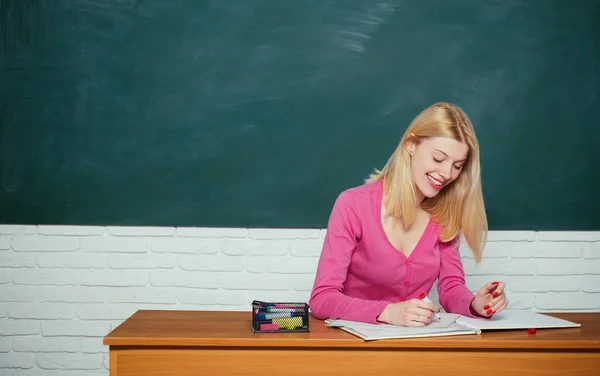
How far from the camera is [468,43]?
115 inches

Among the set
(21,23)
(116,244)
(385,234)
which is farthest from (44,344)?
(385,234)

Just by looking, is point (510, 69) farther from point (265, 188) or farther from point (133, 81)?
point (133, 81)

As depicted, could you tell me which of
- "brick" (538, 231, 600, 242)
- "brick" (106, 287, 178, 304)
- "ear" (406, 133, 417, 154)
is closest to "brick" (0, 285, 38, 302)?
"brick" (106, 287, 178, 304)

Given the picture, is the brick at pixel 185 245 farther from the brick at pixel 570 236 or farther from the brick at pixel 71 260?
the brick at pixel 570 236

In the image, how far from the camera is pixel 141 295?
287 cm

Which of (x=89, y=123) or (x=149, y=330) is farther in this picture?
(x=89, y=123)

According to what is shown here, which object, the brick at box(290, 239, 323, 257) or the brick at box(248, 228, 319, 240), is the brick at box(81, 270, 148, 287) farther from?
the brick at box(290, 239, 323, 257)

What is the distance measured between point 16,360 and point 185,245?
2.81 ft

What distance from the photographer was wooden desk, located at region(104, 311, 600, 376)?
4.95 ft

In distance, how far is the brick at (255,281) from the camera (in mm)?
2867

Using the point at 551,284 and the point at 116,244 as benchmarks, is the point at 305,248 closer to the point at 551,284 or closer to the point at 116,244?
the point at 116,244

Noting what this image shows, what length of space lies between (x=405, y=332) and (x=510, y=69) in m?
1.75

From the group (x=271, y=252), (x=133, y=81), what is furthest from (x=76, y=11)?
(x=271, y=252)

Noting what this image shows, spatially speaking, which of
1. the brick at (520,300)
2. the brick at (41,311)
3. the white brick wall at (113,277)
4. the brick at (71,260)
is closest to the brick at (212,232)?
the white brick wall at (113,277)
